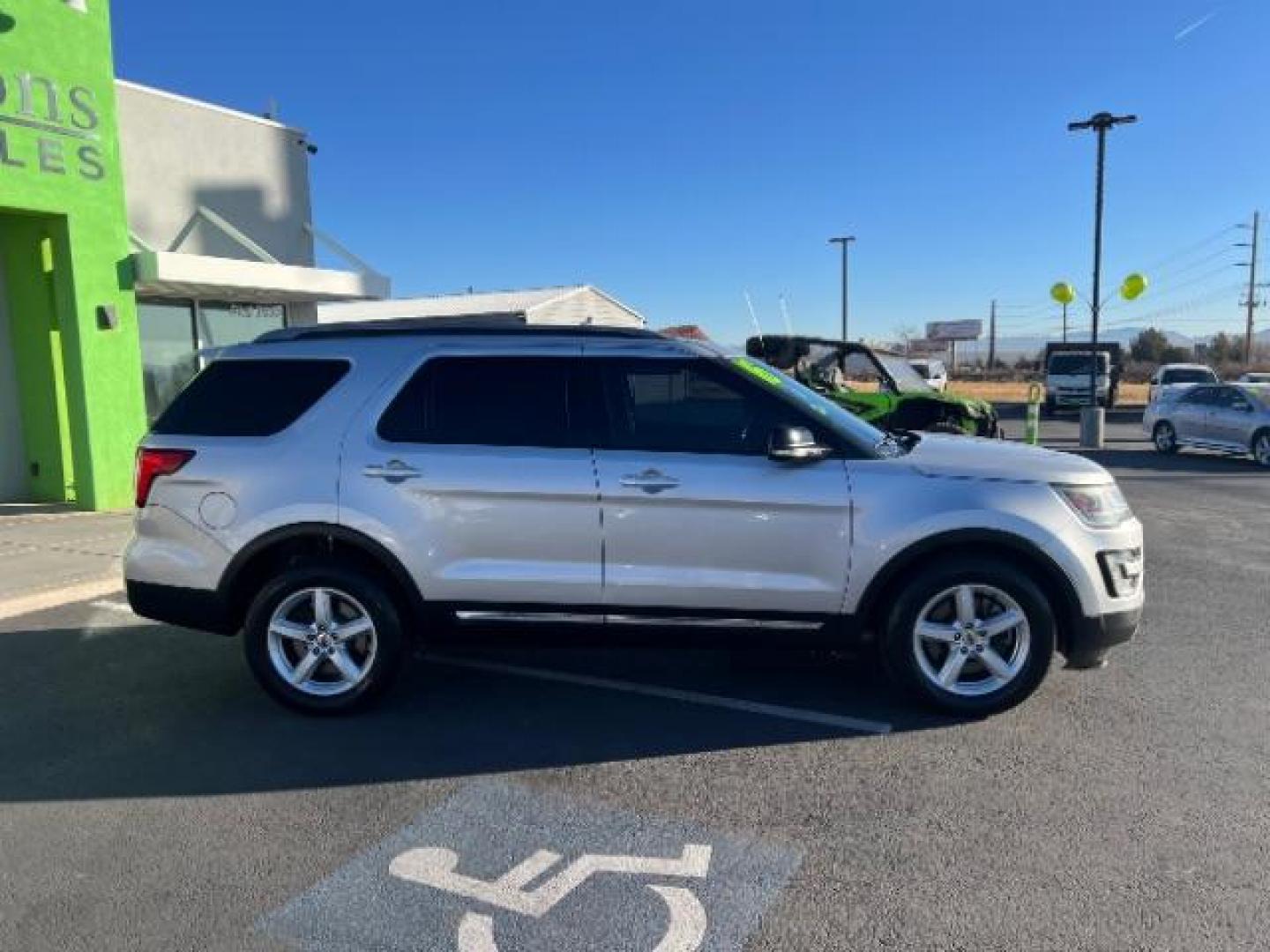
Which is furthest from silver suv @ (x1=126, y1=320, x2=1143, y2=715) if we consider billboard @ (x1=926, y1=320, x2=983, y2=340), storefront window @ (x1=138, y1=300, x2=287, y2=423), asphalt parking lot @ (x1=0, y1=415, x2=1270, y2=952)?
billboard @ (x1=926, y1=320, x2=983, y2=340)

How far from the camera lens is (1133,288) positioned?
21094 mm

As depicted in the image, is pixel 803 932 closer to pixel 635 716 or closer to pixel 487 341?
pixel 635 716

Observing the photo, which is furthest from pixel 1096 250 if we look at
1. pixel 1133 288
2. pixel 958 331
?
pixel 958 331

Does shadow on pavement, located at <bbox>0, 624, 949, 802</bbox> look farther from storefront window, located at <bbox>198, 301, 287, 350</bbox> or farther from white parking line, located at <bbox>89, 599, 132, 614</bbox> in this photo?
storefront window, located at <bbox>198, 301, 287, 350</bbox>

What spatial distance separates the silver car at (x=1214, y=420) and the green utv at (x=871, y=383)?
5.91 metres

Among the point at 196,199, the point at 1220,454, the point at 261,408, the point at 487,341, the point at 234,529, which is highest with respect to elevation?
the point at 196,199

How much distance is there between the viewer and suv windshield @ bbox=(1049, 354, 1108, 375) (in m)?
31.0

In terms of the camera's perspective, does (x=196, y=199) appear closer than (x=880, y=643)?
No

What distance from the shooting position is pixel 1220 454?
18625 mm

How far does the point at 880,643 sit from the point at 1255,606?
152 inches

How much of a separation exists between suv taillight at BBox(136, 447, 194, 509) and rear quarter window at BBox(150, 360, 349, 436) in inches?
4.9

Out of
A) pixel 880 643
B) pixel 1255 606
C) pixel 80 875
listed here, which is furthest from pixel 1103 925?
pixel 1255 606

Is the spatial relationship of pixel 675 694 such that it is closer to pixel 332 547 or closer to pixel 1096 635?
pixel 332 547

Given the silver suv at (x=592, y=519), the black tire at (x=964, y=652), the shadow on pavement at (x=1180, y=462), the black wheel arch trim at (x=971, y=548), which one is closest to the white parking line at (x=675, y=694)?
the black tire at (x=964, y=652)
